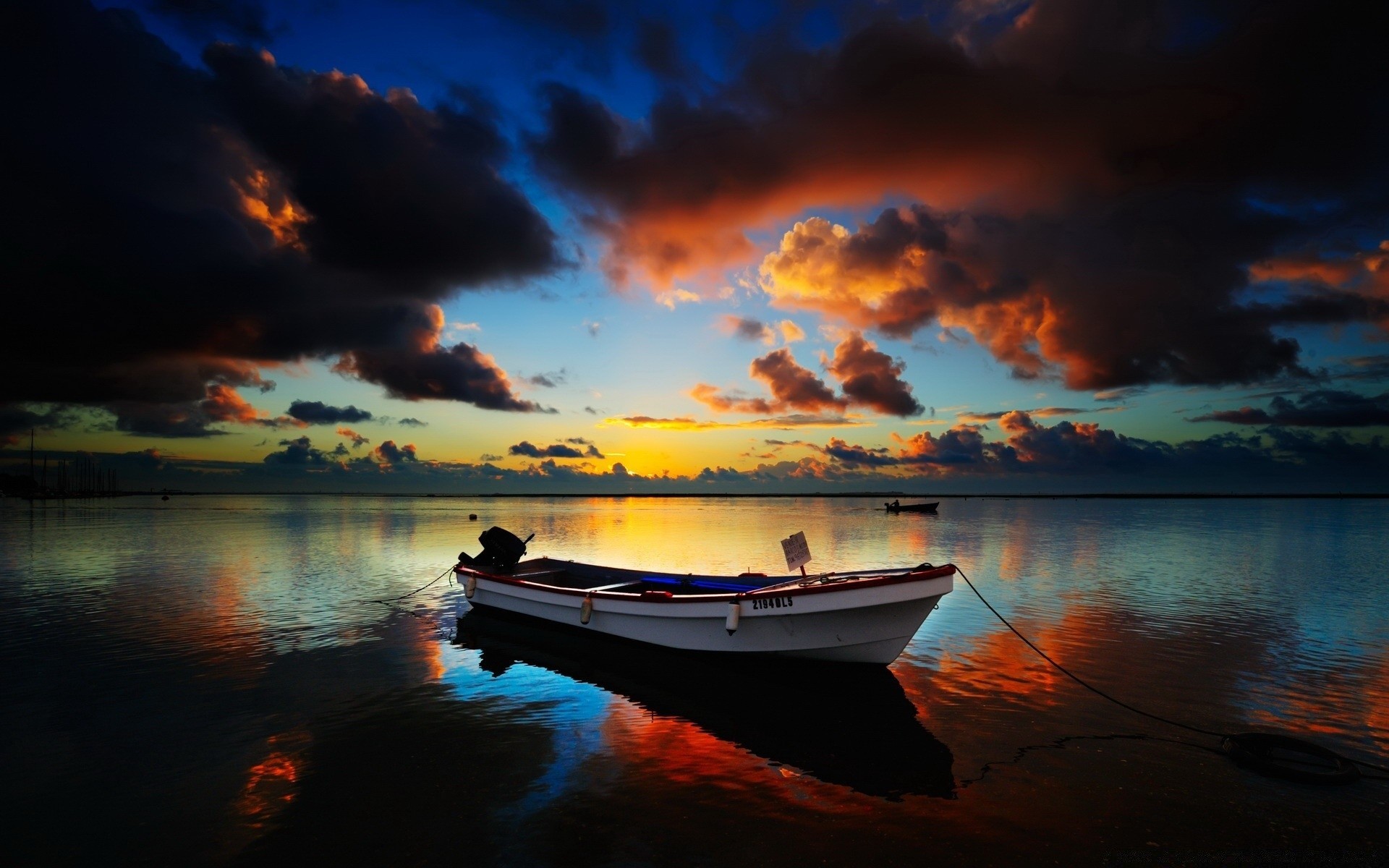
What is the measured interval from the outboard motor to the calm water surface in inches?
86.9

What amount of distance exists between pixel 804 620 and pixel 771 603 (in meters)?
0.86

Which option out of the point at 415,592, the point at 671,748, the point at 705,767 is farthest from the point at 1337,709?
the point at 415,592

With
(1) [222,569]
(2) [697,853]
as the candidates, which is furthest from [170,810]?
(1) [222,569]

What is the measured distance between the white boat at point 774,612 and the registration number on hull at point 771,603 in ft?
0.05

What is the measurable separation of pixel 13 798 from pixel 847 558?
40712 mm

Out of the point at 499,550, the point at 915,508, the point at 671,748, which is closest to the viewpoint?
the point at 671,748

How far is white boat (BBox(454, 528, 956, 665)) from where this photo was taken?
14258 millimetres

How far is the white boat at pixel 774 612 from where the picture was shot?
1426cm

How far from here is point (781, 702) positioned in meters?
14.5

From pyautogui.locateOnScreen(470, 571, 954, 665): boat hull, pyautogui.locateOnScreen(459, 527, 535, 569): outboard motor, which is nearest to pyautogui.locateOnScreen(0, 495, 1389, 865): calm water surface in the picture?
pyautogui.locateOnScreen(470, 571, 954, 665): boat hull

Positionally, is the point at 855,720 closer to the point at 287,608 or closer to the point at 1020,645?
the point at 1020,645

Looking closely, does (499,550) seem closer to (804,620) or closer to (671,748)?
(804,620)

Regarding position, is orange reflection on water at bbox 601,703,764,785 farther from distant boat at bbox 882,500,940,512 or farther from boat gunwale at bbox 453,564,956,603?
distant boat at bbox 882,500,940,512

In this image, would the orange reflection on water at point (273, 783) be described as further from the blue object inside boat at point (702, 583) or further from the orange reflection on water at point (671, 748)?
the blue object inside boat at point (702, 583)
